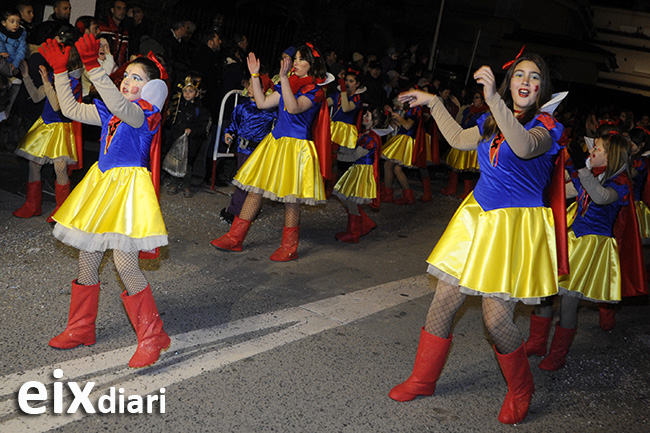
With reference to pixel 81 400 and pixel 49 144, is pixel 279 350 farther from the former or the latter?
pixel 49 144

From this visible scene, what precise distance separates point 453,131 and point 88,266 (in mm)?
2324

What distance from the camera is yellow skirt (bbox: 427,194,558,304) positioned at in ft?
12.8

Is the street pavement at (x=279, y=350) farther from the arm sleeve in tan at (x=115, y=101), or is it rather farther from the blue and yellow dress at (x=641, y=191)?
the arm sleeve in tan at (x=115, y=101)

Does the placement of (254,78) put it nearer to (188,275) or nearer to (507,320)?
(188,275)

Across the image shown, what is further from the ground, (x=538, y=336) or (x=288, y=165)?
(x=288, y=165)

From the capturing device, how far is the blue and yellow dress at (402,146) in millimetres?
10633

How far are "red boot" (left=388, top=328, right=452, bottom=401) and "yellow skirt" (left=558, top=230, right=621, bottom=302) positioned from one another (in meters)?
1.46

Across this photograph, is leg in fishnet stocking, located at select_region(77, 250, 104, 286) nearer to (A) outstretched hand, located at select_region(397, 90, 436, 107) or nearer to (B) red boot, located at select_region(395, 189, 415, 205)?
(A) outstretched hand, located at select_region(397, 90, 436, 107)

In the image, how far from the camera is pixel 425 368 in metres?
4.20

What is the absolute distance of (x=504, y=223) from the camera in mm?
3945

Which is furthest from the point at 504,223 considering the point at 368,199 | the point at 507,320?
the point at 368,199

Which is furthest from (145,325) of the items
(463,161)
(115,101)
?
(463,161)

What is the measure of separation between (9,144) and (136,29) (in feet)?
9.61

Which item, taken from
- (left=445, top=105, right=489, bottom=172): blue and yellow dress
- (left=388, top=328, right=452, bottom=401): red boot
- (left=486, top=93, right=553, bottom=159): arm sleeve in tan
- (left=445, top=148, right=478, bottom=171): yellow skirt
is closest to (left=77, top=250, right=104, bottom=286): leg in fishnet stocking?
(left=388, top=328, right=452, bottom=401): red boot
